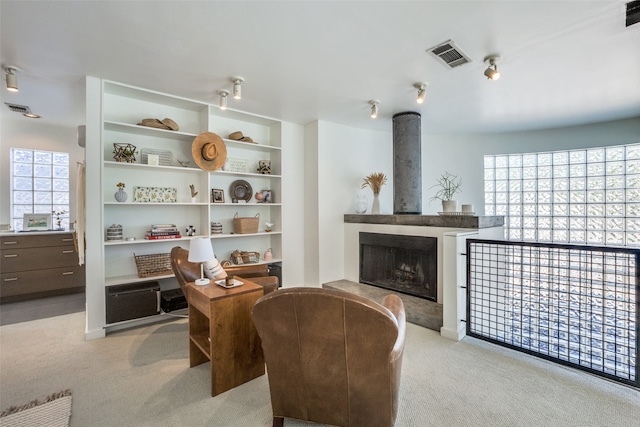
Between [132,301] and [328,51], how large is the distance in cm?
314

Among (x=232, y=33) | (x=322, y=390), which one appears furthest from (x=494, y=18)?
(x=322, y=390)

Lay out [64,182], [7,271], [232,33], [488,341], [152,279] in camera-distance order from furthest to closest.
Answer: [64,182] < [7,271] < [152,279] < [488,341] < [232,33]

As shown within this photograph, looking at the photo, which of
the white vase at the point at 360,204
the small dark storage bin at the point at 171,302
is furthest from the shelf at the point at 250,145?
the small dark storage bin at the point at 171,302

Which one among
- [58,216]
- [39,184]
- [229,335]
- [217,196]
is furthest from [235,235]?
[39,184]

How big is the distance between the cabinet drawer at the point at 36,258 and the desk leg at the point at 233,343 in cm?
380

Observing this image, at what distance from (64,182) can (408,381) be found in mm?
5898

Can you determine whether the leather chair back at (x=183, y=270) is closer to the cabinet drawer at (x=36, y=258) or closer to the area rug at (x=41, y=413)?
the area rug at (x=41, y=413)

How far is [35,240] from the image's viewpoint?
400 centimetres

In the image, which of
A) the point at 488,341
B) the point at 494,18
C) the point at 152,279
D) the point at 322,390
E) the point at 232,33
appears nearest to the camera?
the point at 322,390

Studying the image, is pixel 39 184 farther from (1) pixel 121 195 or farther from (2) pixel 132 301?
(2) pixel 132 301

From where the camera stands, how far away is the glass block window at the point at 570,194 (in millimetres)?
4215

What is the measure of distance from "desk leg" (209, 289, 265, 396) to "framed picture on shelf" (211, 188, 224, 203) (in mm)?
2088

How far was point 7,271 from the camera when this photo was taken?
383 centimetres

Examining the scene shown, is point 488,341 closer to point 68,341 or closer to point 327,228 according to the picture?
point 327,228
